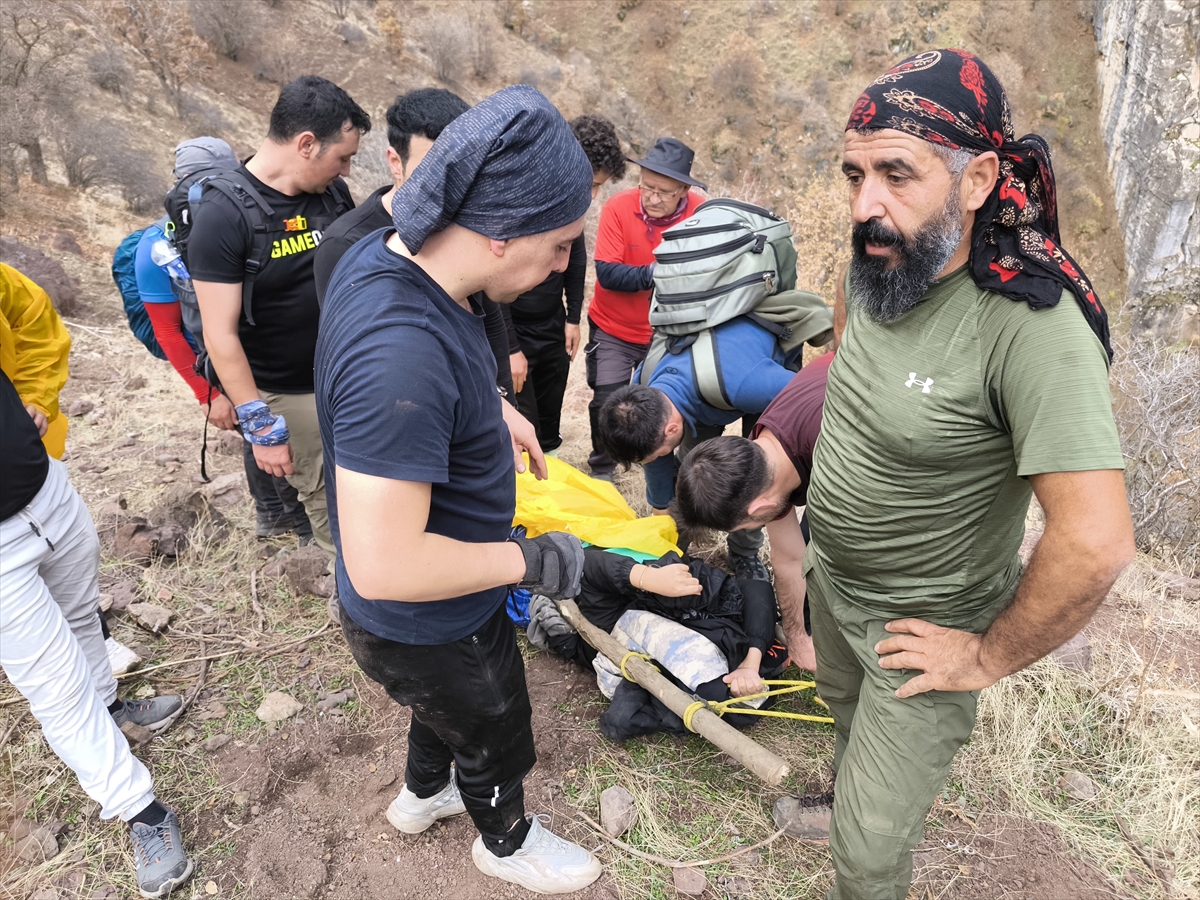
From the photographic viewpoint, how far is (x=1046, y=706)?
2766 millimetres

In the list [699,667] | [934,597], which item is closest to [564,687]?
[699,667]

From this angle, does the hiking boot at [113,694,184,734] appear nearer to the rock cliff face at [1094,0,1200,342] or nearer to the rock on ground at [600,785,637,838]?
the rock on ground at [600,785,637,838]

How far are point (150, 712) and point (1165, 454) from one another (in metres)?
5.51

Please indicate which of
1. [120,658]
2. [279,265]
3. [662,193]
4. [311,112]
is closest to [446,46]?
[662,193]

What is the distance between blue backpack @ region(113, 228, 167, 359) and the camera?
3.43 m

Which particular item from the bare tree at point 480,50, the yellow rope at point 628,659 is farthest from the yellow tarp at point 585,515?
the bare tree at point 480,50

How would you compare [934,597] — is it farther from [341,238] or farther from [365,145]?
[365,145]

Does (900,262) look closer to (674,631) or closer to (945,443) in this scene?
(945,443)

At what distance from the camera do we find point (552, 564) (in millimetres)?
1628

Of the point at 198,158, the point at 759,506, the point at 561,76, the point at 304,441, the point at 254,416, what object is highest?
the point at 198,158

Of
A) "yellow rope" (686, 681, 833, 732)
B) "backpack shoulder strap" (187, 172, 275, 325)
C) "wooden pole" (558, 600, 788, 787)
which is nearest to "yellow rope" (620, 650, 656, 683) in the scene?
"wooden pole" (558, 600, 788, 787)

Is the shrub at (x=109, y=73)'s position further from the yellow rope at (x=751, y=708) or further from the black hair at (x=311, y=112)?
the yellow rope at (x=751, y=708)

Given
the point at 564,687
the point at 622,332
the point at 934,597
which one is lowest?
the point at 564,687

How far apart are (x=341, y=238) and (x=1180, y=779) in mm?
3458
